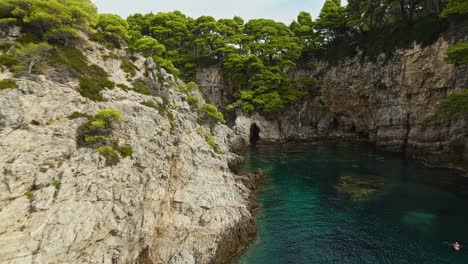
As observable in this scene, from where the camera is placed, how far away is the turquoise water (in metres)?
21.7

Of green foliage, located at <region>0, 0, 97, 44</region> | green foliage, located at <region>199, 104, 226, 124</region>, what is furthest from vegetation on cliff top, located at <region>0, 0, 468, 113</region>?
green foliage, located at <region>199, 104, 226, 124</region>

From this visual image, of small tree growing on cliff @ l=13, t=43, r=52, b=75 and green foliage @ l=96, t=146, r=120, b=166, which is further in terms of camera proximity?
small tree growing on cliff @ l=13, t=43, r=52, b=75

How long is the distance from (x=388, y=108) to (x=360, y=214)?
32520mm

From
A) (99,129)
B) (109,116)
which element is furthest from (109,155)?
(109,116)

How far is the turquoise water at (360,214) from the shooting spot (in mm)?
21688

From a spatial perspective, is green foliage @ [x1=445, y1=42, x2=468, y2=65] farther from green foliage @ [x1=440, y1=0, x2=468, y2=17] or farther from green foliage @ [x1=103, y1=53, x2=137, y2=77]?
green foliage @ [x1=103, y1=53, x2=137, y2=77]

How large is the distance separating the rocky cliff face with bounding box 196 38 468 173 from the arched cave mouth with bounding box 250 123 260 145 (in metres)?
1.43

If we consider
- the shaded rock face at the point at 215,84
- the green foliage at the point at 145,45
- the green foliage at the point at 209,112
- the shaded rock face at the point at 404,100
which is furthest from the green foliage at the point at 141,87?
the shaded rock face at the point at 404,100

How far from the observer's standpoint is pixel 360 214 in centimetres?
2806

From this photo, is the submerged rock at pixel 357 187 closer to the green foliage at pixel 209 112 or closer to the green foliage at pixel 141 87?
the green foliage at pixel 209 112

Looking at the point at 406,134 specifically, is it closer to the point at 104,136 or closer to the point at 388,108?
the point at 388,108

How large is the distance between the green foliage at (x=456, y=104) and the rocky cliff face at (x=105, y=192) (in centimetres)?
2705

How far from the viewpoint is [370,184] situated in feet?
118

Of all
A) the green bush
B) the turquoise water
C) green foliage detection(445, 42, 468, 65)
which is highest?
green foliage detection(445, 42, 468, 65)
